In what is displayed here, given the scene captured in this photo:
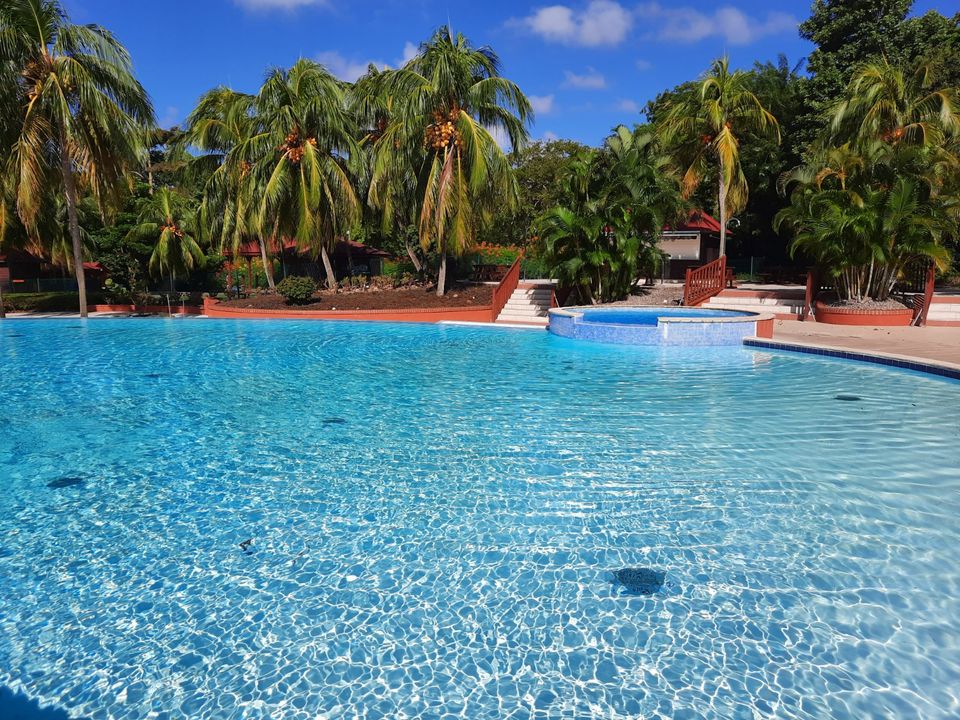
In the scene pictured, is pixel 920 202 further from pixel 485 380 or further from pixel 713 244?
pixel 713 244

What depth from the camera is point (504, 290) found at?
22.0 metres

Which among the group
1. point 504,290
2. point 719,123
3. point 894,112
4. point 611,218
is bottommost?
point 504,290

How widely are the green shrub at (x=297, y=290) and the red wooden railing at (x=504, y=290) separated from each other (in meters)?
7.93

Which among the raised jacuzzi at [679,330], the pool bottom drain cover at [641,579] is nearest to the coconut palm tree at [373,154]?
the raised jacuzzi at [679,330]

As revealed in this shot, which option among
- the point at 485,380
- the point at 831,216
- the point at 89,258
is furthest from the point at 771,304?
the point at 89,258

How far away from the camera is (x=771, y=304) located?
1997 centimetres

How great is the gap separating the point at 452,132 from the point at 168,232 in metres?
14.1

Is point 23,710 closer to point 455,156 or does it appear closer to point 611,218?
point 611,218

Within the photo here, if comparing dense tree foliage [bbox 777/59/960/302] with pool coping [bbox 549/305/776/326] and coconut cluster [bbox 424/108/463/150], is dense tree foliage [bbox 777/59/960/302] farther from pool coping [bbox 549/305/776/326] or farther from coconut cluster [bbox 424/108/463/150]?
coconut cluster [bbox 424/108/463/150]

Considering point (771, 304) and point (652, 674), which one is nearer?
point (652, 674)

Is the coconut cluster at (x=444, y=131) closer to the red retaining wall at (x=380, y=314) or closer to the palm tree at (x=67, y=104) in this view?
the red retaining wall at (x=380, y=314)

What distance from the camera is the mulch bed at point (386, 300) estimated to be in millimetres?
23125

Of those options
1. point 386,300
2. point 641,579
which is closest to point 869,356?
point 641,579

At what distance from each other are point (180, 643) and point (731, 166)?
23.5m
